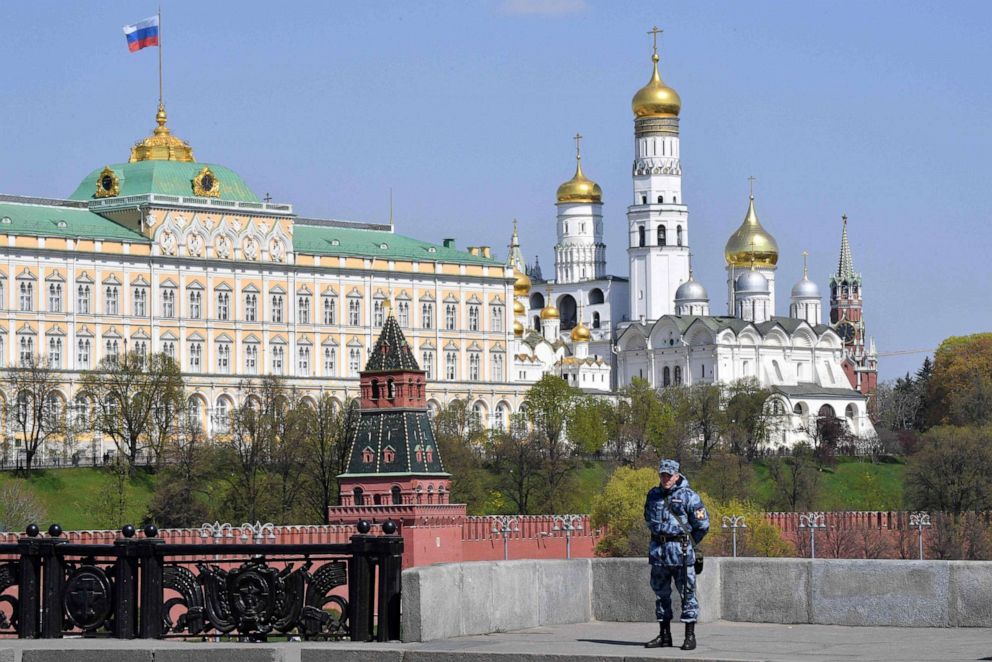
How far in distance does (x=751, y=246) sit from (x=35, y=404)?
292 feet

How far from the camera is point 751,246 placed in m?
192

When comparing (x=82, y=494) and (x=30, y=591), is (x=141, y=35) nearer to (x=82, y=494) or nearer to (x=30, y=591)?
(x=82, y=494)

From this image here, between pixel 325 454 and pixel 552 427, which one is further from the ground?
pixel 552 427

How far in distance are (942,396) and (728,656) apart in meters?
148

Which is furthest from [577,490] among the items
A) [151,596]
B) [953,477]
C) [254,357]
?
[151,596]

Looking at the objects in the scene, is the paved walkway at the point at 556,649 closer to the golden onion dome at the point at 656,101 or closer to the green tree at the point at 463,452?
the green tree at the point at 463,452

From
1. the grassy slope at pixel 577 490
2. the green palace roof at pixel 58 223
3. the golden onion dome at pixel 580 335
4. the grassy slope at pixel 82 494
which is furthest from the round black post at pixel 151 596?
the golden onion dome at pixel 580 335

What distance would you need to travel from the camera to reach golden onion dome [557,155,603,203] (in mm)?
186375

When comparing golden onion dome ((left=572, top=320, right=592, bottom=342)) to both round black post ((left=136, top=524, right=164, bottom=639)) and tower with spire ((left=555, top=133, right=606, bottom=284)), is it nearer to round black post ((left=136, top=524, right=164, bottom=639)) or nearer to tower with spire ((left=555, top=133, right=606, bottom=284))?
tower with spire ((left=555, top=133, right=606, bottom=284))

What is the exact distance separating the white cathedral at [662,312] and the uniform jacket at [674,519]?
13849cm

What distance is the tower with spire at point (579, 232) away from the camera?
7347 inches

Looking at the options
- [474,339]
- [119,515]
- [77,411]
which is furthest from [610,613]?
[474,339]

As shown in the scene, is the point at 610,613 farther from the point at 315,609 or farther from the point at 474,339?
the point at 474,339

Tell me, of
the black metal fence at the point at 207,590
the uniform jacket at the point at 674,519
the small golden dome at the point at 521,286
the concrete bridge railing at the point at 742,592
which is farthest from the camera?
the small golden dome at the point at 521,286
